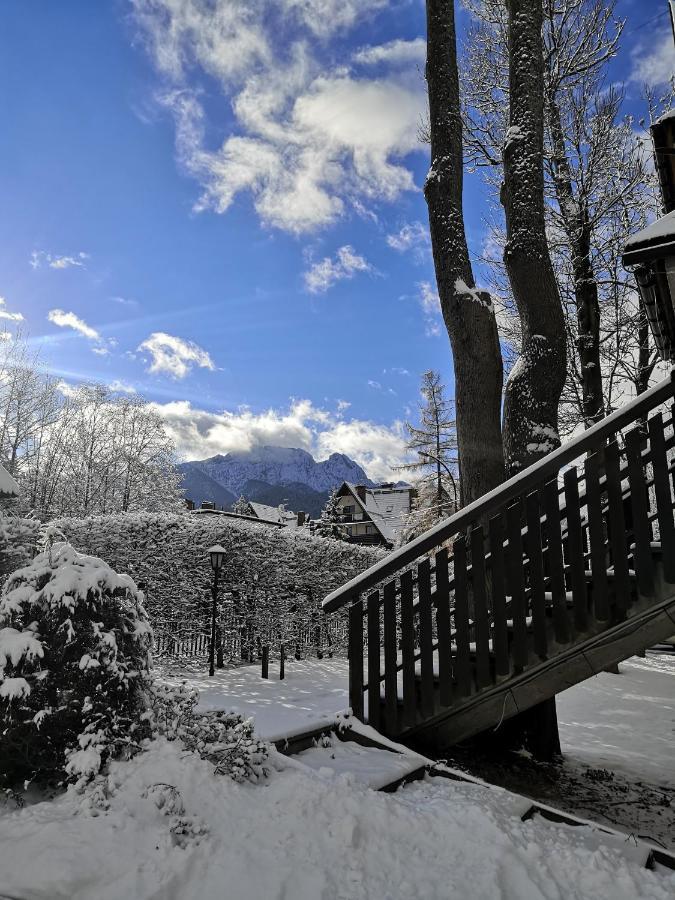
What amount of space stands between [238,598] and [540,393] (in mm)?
7647

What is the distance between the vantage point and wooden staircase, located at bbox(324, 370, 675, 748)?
350 cm

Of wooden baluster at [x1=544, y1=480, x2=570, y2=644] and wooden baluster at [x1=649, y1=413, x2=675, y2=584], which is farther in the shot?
wooden baluster at [x1=544, y1=480, x2=570, y2=644]

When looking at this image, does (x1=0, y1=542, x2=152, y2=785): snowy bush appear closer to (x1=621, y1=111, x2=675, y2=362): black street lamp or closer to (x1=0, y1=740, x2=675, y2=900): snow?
(x1=0, y1=740, x2=675, y2=900): snow

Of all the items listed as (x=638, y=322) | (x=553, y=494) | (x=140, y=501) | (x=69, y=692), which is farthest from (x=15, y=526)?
(x=140, y=501)

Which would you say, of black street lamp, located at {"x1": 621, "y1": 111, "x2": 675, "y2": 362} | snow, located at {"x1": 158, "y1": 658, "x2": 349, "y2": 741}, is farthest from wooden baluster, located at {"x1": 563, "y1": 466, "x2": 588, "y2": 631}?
snow, located at {"x1": 158, "y1": 658, "x2": 349, "y2": 741}

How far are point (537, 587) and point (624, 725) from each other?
3.80m

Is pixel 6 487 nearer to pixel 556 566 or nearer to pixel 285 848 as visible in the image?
pixel 285 848

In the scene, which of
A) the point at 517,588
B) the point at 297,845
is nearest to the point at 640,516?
the point at 517,588

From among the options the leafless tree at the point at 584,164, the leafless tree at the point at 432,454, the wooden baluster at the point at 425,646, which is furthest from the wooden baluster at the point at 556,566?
the leafless tree at the point at 432,454

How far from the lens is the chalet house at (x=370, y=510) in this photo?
43375 millimetres

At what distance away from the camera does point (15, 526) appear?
8.77 metres

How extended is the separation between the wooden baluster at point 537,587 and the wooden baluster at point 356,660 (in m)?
1.31

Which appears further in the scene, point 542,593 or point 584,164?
point 584,164

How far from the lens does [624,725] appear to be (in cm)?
611
